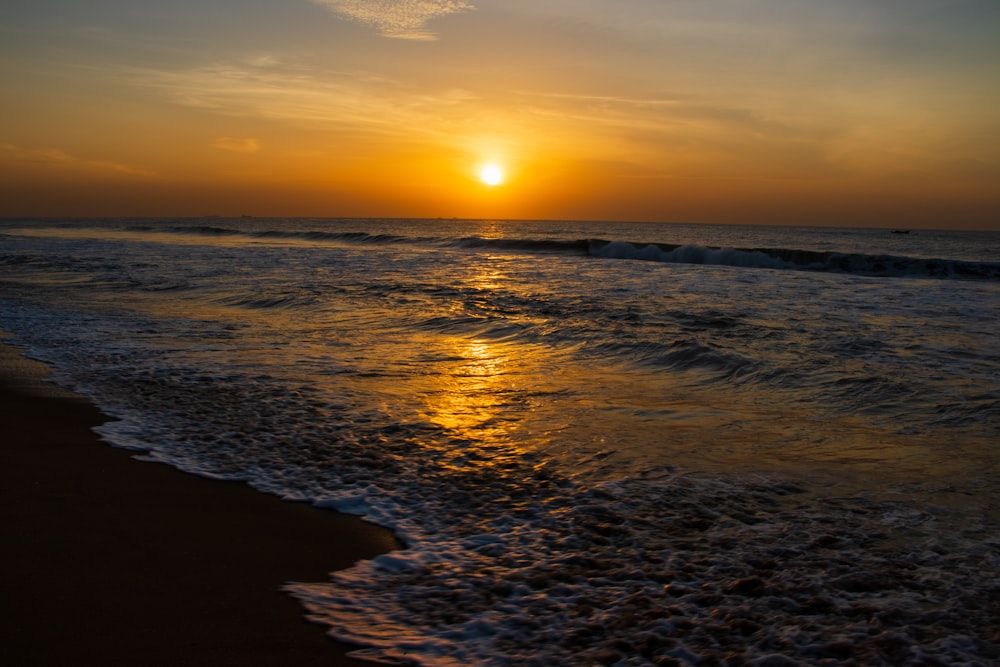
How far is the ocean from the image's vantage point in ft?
10.6

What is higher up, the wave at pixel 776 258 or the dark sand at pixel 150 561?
the wave at pixel 776 258

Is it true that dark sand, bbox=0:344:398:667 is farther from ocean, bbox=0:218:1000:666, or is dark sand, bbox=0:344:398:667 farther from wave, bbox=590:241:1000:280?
wave, bbox=590:241:1000:280

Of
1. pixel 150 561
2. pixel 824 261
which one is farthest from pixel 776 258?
pixel 150 561

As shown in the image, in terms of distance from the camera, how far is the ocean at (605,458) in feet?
10.6

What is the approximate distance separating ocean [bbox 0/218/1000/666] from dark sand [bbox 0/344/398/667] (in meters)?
0.20

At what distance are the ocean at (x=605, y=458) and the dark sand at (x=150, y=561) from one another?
20cm

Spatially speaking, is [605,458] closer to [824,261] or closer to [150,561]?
[150,561]

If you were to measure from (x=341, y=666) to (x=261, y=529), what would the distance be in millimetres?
1509

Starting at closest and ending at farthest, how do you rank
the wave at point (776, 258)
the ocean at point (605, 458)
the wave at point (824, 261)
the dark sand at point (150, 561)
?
the dark sand at point (150, 561)
the ocean at point (605, 458)
the wave at point (824, 261)
the wave at point (776, 258)

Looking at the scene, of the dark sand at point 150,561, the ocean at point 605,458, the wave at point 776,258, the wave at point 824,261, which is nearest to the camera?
the dark sand at point 150,561

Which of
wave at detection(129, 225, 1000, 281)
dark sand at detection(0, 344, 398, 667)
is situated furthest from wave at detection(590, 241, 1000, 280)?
dark sand at detection(0, 344, 398, 667)

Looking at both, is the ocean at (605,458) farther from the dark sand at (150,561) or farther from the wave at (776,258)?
the wave at (776,258)

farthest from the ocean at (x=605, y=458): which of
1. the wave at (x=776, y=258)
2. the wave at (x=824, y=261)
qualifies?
the wave at (x=776, y=258)

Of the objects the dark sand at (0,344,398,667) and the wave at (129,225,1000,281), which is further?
the wave at (129,225,1000,281)
